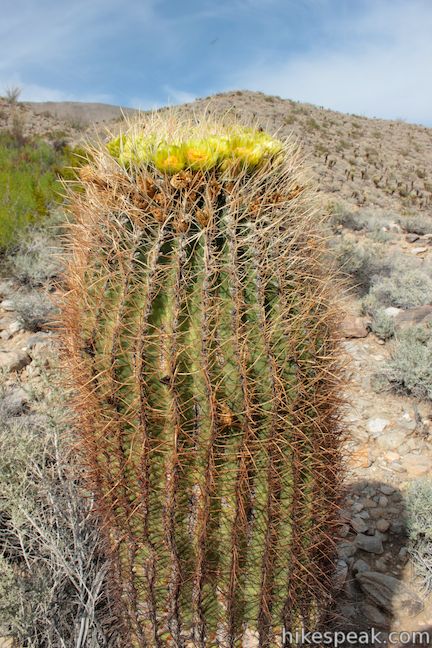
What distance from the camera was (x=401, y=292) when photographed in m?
7.23

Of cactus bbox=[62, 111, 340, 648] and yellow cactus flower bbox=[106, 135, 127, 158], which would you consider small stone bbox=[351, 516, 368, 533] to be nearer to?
cactus bbox=[62, 111, 340, 648]

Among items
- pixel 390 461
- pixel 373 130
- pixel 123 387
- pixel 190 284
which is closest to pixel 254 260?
pixel 190 284

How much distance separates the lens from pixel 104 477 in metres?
2.10

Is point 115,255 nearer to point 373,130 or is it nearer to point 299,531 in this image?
point 299,531

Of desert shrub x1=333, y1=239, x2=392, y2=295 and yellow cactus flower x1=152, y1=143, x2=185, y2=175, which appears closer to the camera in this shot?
yellow cactus flower x1=152, y1=143, x2=185, y2=175

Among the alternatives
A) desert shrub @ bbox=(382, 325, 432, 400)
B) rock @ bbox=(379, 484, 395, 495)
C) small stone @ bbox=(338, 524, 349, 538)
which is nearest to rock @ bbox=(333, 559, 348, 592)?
small stone @ bbox=(338, 524, 349, 538)

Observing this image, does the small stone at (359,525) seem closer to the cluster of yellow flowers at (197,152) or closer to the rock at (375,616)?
the rock at (375,616)

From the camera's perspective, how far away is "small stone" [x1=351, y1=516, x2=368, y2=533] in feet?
12.2

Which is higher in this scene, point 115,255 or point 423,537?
point 115,255

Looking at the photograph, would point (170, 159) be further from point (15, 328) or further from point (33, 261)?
point (33, 261)

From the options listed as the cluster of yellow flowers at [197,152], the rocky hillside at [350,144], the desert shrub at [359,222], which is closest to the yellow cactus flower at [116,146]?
the cluster of yellow flowers at [197,152]

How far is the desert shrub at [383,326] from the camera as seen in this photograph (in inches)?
246

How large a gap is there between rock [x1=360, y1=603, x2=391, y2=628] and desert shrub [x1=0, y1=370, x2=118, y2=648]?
146 cm

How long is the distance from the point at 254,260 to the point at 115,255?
1.61 ft
